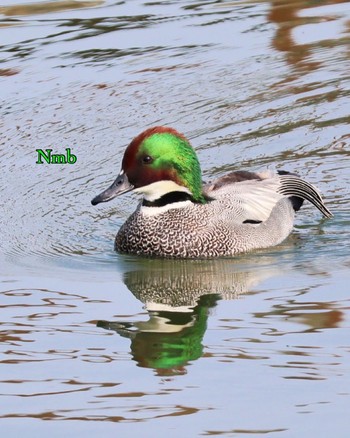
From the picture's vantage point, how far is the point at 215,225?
11.1 meters

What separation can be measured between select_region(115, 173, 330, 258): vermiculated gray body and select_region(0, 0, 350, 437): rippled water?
162 millimetres

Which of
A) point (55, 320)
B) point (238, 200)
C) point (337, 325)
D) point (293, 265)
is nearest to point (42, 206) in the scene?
point (238, 200)

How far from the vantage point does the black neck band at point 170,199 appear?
11164 mm

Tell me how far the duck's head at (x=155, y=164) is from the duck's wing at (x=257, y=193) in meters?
0.49

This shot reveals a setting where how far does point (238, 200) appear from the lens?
1140 centimetres

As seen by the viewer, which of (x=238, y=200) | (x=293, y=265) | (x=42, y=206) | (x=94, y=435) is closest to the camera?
(x=94, y=435)

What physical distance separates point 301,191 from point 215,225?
1.13m

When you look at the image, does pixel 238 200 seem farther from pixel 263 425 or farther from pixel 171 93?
pixel 263 425

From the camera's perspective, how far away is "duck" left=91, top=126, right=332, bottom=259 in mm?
10797

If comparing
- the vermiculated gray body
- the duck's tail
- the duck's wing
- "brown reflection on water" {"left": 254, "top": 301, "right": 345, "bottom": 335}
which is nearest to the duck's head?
the vermiculated gray body

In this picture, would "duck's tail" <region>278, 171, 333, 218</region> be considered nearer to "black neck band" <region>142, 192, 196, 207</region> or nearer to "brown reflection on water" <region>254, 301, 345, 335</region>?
"black neck band" <region>142, 192, 196, 207</region>

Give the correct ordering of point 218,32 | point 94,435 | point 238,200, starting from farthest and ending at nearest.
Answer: point 218,32, point 238,200, point 94,435

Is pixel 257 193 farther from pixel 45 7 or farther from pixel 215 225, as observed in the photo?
pixel 45 7

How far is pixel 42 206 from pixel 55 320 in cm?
355
